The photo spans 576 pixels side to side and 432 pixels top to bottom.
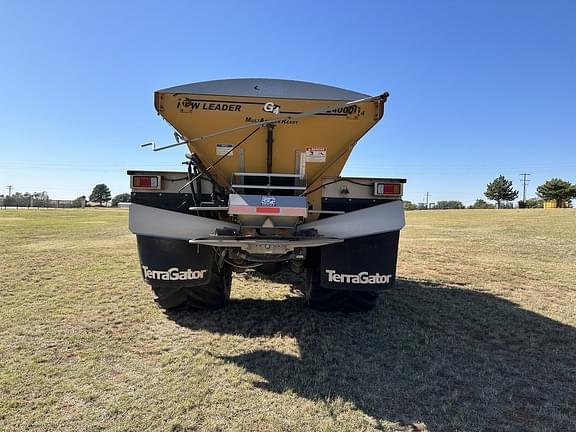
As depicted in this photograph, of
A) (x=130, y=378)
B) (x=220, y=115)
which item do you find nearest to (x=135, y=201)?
(x=220, y=115)

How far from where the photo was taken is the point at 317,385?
3352mm

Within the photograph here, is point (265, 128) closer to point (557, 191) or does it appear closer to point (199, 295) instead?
point (199, 295)

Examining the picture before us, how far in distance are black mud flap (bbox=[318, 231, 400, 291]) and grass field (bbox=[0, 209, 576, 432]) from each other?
583mm

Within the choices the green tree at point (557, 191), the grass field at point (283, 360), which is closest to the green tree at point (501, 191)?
the green tree at point (557, 191)

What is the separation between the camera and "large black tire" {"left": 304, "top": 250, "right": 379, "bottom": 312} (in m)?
5.01

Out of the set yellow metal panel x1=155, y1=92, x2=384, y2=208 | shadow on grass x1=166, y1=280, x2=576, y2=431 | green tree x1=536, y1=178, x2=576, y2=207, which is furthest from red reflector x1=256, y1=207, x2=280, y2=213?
green tree x1=536, y1=178, x2=576, y2=207

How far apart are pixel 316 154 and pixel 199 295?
2164mm

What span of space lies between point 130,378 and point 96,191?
110 meters

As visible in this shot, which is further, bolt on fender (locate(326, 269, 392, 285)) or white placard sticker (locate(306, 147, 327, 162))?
white placard sticker (locate(306, 147, 327, 162))

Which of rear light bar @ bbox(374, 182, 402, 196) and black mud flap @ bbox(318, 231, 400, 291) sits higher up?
rear light bar @ bbox(374, 182, 402, 196)

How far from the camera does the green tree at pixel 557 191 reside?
54.3 metres

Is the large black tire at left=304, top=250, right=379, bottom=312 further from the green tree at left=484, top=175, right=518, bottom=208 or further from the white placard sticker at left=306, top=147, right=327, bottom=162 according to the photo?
the green tree at left=484, top=175, right=518, bottom=208

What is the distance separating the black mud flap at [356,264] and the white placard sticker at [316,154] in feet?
3.00

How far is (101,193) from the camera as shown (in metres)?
104
